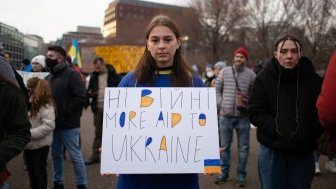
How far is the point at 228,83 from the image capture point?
583cm

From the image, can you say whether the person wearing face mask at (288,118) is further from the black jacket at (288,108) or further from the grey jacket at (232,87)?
the grey jacket at (232,87)

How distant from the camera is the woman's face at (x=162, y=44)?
248 centimetres

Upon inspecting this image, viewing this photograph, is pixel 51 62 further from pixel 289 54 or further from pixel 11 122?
pixel 289 54

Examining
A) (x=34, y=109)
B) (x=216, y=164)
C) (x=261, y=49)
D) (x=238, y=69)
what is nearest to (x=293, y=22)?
(x=261, y=49)

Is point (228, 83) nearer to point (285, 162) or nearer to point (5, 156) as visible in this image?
point (285, 162)

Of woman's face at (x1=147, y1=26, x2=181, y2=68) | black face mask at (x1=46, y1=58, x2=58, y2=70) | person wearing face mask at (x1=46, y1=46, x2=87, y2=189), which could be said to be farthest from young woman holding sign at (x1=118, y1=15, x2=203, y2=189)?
black face mask at (x1=46, y1=58, x2=58, y2=70)

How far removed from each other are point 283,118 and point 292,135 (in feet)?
0.57

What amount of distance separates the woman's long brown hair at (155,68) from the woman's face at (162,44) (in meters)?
0.04

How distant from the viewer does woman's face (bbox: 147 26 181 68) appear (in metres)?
2.48

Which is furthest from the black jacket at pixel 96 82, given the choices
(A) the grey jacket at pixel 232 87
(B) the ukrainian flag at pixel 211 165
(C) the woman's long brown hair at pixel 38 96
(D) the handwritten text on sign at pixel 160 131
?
(B) the ukrainian flag at pixel 211 165

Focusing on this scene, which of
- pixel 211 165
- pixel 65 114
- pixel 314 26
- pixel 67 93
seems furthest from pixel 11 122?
pixel 314 26

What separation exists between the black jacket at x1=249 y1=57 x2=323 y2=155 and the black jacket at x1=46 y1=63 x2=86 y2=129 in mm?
2753

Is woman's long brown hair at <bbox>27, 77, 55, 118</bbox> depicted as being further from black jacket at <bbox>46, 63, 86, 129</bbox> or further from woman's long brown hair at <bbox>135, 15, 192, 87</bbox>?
woman's long brown hair at <bbox>135, 15, 192, 87</bbox>

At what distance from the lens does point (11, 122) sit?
2430mm
